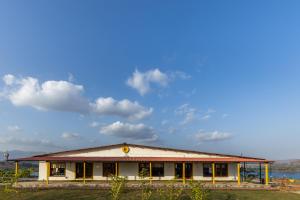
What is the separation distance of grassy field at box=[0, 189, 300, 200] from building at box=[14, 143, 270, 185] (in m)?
6.44

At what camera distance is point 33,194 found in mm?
24312

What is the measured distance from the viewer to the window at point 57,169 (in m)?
32.8

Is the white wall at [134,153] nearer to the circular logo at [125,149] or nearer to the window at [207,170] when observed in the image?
the circular logo at [125,149]

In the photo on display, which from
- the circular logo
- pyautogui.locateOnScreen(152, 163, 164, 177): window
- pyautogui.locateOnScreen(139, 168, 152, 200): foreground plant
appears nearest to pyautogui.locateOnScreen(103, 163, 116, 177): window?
the circular logo

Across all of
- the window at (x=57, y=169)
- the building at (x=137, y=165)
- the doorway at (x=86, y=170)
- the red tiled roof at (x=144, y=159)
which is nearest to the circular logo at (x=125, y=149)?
the building at (x=137, y=165)

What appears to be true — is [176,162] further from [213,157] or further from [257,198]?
[257,198]

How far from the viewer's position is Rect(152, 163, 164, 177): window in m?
33.2

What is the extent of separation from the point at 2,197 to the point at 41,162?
1035 cm

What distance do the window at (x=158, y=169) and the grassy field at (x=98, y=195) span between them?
8.10 metres

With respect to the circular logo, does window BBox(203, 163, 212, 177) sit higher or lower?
lower

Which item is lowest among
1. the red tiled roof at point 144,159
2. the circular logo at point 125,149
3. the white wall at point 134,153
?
the red tiled roof at point 144,159

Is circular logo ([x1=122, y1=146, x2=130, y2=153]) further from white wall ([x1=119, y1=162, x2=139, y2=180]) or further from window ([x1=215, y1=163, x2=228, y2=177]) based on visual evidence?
window ([x1=215, y1=163, x2=228, y2=177])

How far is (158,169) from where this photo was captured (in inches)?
1313

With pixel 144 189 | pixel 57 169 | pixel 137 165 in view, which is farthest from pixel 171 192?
pixel 57 169
